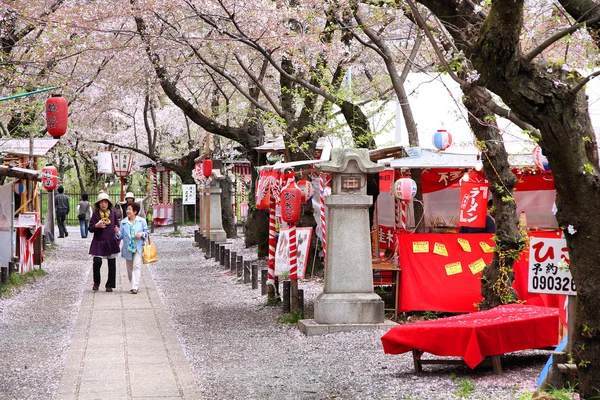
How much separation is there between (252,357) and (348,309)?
76.3 inches

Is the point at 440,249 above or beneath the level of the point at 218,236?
above

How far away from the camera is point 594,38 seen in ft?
20.0

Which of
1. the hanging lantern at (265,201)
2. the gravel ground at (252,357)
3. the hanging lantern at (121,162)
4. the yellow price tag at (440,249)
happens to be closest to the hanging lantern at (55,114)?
the gravel ground at (252,357)

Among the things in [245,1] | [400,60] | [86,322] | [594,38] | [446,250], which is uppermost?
[245,1]

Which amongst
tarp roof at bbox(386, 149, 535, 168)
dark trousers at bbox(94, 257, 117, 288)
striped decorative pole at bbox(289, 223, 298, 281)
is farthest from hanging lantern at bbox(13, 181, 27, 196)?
tarp roof at bbox(386, 149, 535, 168)

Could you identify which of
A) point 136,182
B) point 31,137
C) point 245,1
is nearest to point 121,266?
point 31,137

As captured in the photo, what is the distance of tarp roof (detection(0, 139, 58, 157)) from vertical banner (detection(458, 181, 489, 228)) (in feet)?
34.1

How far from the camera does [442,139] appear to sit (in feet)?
41.8

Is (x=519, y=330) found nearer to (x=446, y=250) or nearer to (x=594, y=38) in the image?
(x=594, y=38)

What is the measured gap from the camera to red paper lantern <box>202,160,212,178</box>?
28125mm

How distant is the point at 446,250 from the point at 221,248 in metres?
11.1

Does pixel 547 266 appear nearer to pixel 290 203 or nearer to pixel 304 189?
pixel 290 203

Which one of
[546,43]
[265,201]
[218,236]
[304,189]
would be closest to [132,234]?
[265,201]

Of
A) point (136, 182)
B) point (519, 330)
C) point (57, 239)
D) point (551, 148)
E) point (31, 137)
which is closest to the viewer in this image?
point (551, 148)
